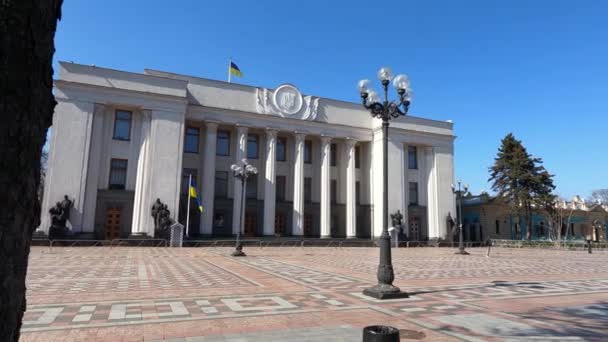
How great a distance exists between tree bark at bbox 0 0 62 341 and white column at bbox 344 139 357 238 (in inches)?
1466

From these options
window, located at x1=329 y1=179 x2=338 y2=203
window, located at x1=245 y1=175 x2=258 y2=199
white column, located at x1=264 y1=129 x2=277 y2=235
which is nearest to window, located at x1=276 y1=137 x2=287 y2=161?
white column, located at x1=264 y1=129 x2=277 y2=235

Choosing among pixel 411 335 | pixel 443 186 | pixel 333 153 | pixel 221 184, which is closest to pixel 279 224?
pixel 221 184

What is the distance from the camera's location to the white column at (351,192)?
1515 inches

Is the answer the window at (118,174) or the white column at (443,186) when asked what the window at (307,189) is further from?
the window at (118,174)

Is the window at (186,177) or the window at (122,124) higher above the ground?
the window at (122,124)

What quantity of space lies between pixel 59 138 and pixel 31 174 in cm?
3172

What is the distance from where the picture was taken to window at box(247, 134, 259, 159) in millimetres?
37400

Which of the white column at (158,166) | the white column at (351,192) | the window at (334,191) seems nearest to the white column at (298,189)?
the window at (334,191)

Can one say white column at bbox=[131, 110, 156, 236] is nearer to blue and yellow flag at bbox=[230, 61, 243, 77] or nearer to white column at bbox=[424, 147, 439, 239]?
blue and yellow flag at bbox=[230, 61, 243, 77]

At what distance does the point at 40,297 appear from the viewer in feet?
27.2

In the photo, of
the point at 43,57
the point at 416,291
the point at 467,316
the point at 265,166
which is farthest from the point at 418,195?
the point at 43,57

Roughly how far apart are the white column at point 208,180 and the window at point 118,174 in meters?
6.21

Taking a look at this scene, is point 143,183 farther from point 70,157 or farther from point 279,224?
point 279,224

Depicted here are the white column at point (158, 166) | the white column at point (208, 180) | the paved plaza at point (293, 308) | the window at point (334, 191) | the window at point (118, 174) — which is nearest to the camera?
the paved plaza at point (293, 308)
